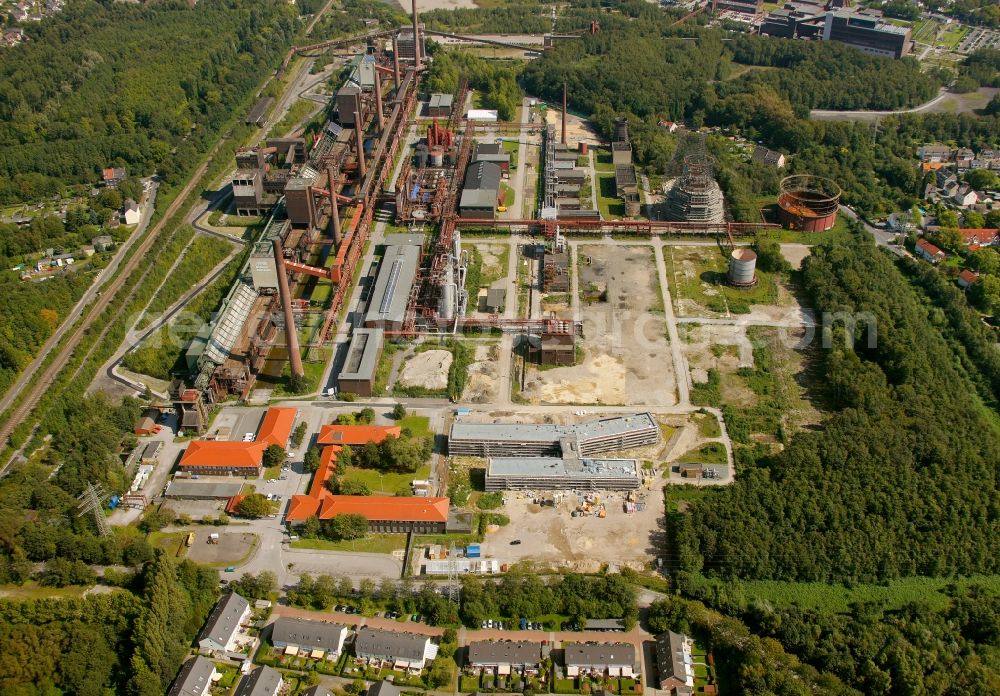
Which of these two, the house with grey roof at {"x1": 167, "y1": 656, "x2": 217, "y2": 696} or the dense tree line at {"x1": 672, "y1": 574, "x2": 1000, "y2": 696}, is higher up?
the dense tree line at {"x1": 672, "y1": 574, "x2": 1000, "y2": 696}

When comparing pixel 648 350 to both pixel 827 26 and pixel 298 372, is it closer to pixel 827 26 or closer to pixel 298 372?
pixel 298 372

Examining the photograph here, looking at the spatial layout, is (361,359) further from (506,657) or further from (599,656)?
(599,656)

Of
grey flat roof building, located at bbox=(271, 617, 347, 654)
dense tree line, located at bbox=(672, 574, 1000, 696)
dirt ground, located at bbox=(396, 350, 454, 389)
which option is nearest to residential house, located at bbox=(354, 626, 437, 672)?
grey flat roof building, located at bbox=(271, 617, 347, 654)

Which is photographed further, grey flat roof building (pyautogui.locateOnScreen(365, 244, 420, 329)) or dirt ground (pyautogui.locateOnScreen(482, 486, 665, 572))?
grey flat roof building (pyautogui.locateOnScreen(365, 244, 420, 329))

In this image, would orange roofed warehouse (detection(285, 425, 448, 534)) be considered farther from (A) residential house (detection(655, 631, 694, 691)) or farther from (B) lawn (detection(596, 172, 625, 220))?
(B) lawn (detection(596, 172, 625, 220))

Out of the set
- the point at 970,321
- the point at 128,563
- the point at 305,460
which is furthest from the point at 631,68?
the point at 128,563

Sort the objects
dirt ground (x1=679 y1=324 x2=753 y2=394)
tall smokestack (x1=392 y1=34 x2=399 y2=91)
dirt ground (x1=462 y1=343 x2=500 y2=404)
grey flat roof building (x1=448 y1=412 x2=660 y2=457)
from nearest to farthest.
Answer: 1. grey flat roof building (x1=448 y1=412 x2=660 y2=457)
2. dirt ground (x1=462 y1=343 x2=500 y2=404)
3. dirt ground (x1=679 y1=324 x2=753 y2=394)
4. tall smokestack (x1=392 y1=34 x2=399 y2=91)

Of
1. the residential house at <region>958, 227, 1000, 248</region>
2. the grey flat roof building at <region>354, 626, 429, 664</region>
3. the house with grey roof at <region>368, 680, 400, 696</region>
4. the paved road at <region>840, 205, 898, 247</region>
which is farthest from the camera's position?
the paved road at <region>840, 205, 898, 247</region>

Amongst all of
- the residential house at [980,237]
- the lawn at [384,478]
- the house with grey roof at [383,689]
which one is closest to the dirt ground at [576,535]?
the lawn at [384,478]
